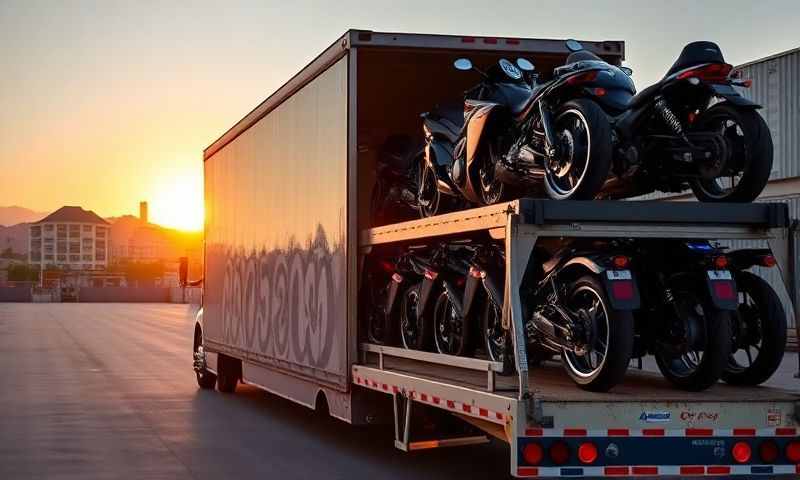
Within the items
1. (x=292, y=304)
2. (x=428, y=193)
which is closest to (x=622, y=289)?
(x=428, y=193)

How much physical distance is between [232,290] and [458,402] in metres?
8.43

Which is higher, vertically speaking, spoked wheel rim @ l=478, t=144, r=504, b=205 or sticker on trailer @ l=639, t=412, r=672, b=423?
spoked wheel rim @ l=478, t=144, r=504, b=205

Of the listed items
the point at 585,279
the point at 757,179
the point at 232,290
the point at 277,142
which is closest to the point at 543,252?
the point at 585,279

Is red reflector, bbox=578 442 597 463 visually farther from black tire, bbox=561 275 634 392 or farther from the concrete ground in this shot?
the concrete ground

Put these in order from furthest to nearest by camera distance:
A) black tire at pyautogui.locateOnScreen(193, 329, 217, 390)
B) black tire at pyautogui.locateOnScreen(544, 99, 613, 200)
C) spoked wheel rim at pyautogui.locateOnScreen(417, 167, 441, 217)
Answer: black tire at pyautogui.locateOnScreen(193, 329, 217, 390) < spoked wheel rim at pyautogui.locateOnScreen(417, 167, 441, 217) < black tire at pyautogui.locateOnScreen(544, 99, 613, 200)

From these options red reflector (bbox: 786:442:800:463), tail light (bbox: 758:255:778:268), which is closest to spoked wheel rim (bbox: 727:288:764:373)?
tail light (bbox: 758:255:778:268)

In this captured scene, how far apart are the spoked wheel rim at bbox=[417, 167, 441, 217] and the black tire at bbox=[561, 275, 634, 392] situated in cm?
341

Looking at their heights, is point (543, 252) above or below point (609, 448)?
above

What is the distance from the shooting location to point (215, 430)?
12.9 metres

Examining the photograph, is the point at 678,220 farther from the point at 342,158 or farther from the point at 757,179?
the point at 342,158

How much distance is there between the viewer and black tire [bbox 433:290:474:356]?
9.19 metres

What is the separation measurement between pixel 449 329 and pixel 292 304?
3012 millimetres

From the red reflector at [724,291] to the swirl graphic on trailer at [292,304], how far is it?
3760 mm

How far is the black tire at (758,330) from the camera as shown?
24.8ft
